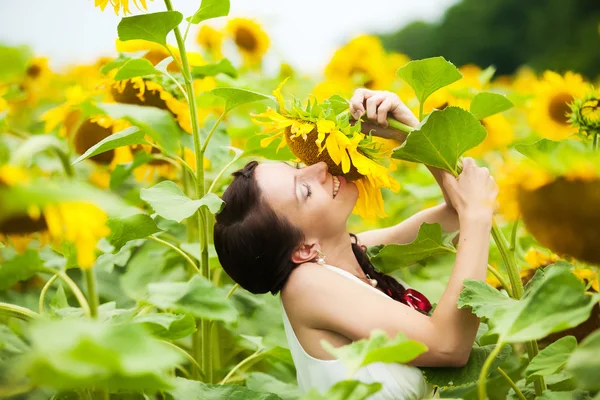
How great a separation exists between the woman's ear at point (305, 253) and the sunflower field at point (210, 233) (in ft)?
0.38

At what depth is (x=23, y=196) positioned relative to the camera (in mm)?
496

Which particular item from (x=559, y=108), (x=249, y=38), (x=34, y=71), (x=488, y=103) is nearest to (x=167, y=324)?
(x=488, y=103)

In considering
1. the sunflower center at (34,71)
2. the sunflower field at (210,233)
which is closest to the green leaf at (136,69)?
the sunflower field at (210,233)

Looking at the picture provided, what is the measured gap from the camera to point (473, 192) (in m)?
1.02

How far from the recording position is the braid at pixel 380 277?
117cm

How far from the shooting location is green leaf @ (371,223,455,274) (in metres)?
1.05

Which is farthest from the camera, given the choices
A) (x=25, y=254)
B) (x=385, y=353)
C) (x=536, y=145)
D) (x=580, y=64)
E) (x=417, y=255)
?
(x=580, y=64)

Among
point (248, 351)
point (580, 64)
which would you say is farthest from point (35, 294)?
point (580, 64)

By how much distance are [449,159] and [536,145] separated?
12 centimetres

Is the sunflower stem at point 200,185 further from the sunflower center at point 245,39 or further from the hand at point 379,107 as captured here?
the sunflower center at point 245,39

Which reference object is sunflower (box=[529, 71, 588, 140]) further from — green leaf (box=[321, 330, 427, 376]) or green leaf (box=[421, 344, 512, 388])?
green leaf (box=[321, 330, 427, 376])

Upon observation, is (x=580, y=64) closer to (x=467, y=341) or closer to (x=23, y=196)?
(x=467, y=341)

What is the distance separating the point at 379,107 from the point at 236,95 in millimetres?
220

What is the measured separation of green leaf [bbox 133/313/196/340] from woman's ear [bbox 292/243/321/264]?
0.28 metres
